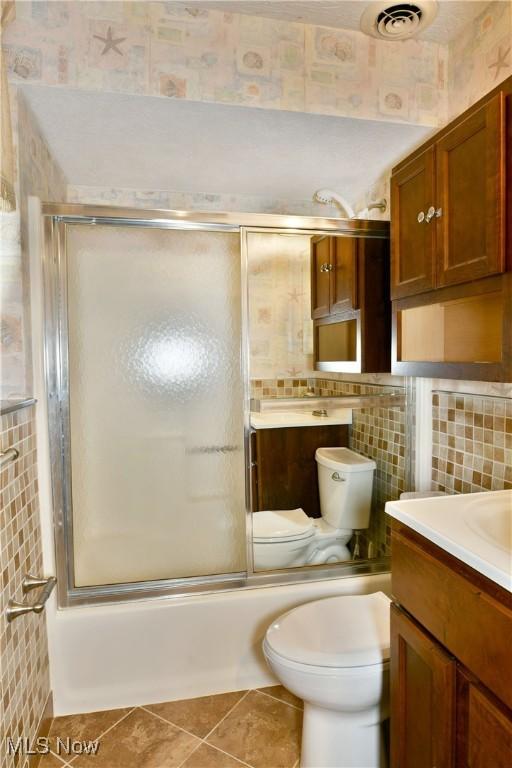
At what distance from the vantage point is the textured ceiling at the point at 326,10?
1508 mm

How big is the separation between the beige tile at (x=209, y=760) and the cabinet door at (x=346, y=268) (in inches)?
67.0

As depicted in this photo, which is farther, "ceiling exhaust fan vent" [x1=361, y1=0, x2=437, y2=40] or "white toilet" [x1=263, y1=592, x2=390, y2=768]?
"ceiling exhaust fan vent" [x1=361, y1=0, x2=437, y2=40]

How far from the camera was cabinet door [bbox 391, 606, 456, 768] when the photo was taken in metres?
0.96

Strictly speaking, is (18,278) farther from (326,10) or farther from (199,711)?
(199,711)

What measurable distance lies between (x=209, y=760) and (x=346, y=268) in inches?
73.3

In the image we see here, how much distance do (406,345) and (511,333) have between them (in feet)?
1.70

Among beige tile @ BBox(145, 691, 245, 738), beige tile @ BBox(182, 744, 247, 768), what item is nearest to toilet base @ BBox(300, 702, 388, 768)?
beige tile @ BBox(182, 744, 247, 768)

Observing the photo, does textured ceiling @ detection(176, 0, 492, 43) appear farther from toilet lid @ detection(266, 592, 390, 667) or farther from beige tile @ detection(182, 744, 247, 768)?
beige tile @ detection(182, 744, 247, 768)

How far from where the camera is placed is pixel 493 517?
3.82ft

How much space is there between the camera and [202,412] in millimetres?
1764

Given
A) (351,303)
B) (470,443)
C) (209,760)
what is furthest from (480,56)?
(209,760)

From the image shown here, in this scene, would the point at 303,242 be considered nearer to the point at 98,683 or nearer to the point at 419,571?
the point at 419,571

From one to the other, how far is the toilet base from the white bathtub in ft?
1.55

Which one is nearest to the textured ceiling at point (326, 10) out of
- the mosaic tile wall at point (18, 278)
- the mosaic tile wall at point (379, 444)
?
the mosaic tile wall at point (18, 278)
